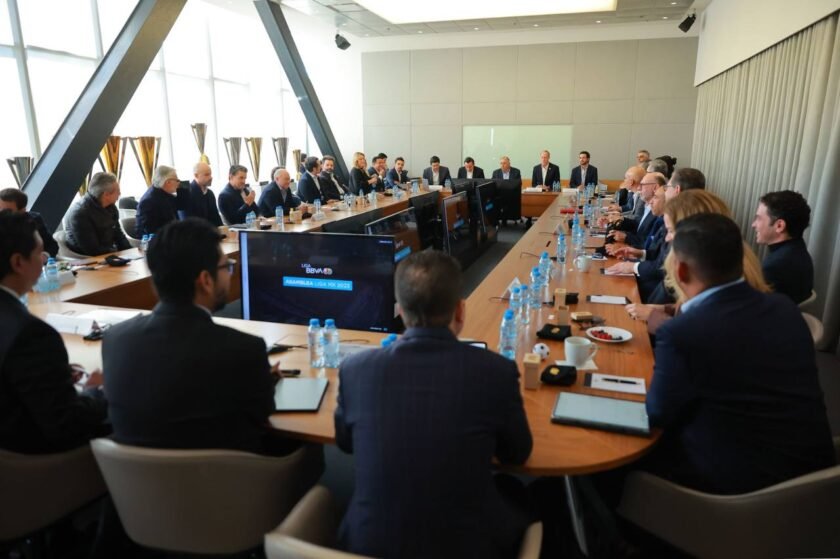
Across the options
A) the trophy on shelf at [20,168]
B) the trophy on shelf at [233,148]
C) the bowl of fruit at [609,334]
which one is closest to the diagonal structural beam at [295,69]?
the trophy on shelf at [233,148]

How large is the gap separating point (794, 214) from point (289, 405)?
2.73 meters

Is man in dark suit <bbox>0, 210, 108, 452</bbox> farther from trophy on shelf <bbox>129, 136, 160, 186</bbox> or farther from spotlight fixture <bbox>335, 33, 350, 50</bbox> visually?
spotlight fixture <bbox>335, 33, 350, 50</bbox>

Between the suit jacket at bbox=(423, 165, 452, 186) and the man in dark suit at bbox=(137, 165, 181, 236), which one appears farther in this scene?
the suit jacket at bbox=(423, 165, 452, 186)

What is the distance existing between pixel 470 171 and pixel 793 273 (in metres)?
8.37

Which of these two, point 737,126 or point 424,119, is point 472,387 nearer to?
point 737,126

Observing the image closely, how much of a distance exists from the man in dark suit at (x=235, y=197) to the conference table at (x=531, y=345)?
2.06 metres

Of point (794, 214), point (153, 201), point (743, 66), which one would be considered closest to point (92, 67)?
point (153, 201)

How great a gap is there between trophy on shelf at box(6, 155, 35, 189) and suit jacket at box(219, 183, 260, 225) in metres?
1.95

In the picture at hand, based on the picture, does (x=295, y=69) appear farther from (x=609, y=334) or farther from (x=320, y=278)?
(x=609, y=334)

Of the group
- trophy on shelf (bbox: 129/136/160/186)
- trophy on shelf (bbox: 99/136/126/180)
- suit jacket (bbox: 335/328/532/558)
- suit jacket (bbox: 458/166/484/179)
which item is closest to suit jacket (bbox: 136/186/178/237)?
trophy on shelf (bbox: 99/136/126/180)

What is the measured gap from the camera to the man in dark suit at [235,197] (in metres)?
6.48

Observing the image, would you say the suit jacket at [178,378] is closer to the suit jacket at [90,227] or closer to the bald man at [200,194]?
the suit jacket at [90,227]

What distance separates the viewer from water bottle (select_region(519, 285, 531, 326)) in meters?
2.75

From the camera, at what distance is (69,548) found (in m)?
2.17
